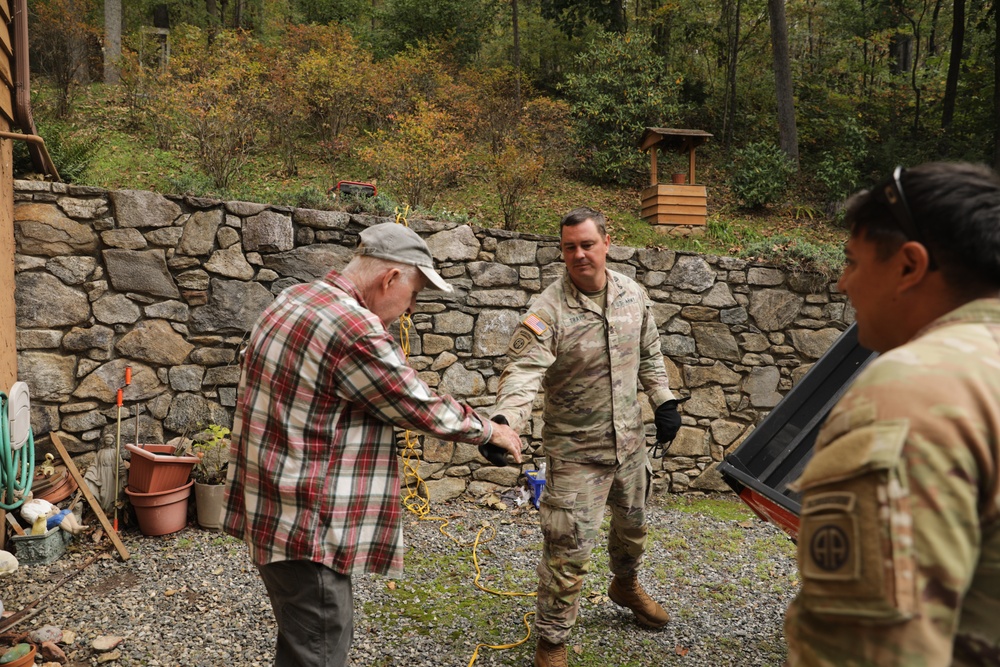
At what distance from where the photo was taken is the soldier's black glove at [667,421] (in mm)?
3301

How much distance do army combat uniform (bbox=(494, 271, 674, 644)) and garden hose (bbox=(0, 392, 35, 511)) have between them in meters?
2.61

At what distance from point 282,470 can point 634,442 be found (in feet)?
5.76

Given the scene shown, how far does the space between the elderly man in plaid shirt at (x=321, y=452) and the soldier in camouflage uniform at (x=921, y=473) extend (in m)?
1.26

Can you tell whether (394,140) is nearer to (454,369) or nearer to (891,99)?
(454,369)

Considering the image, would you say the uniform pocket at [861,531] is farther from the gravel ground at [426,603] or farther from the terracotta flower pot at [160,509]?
the terracotta flower pot at [160,509]

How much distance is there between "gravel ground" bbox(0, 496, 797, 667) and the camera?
3.28 meters

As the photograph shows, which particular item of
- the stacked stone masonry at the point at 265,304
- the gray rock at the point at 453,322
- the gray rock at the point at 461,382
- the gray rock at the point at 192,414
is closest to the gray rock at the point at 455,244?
the stacked stone masonry at the point at 265,304

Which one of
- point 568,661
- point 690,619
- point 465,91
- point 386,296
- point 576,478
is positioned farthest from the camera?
point 465,91

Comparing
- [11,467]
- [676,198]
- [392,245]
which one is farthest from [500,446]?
[676,198]

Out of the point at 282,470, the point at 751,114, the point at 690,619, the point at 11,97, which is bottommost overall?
the point at 690,619

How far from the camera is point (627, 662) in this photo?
3248 mm

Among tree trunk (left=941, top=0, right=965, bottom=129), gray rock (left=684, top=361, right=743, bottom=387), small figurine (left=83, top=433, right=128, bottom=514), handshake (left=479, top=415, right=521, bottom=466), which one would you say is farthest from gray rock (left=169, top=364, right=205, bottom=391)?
tree trunk (left=941, top=0, right=965, bottom=129)

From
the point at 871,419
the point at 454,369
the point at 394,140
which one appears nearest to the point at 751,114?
the point at 394,140

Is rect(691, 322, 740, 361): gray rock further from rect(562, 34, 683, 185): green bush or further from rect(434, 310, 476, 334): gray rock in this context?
rect(562, 34, 683, 185): green bush
